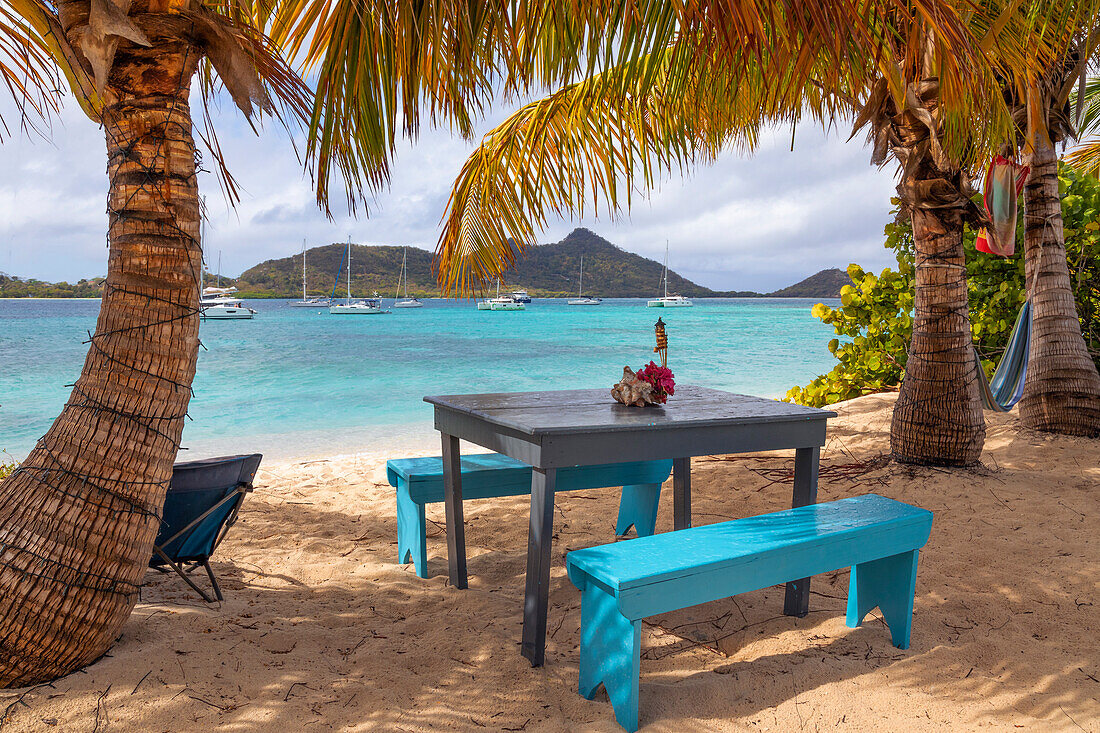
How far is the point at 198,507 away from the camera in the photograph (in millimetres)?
2598

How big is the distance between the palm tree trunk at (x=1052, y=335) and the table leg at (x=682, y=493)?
3.52m

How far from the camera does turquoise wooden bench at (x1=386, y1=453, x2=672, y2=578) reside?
3.25 meters

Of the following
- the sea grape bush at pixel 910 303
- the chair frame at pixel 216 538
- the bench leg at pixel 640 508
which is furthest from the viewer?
the sea grape bush at pixel 910 303

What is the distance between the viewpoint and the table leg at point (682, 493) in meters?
3.37

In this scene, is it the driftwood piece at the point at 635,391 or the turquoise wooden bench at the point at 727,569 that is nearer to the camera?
the turquoise wooden bench at the point at 727,569

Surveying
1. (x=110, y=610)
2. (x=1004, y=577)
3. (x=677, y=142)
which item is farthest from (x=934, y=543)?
(x=110, y=610)

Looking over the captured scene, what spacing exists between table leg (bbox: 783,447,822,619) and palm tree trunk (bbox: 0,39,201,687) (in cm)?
232

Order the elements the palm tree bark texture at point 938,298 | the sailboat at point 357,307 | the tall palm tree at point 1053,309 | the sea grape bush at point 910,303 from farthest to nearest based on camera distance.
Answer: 1. the sailboat at point 357,307
2. the sea grape bush at point 910,303
3. the tall palm tree at point 1053,309
4. the palm tree bark texture at point 938,298

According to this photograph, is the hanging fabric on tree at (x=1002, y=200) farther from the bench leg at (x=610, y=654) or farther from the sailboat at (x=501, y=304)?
the sailboat at (x=501, y=304)

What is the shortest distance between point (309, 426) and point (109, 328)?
9.06 m

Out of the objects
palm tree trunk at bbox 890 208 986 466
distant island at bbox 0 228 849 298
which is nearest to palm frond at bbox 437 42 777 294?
palm tree trunk at bbox 890 208 986 466

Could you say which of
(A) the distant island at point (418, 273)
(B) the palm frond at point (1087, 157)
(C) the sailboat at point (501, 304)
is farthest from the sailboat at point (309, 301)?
(B) the palm frond at point (1087, 157)

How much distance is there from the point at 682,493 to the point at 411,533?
1320 millimetres

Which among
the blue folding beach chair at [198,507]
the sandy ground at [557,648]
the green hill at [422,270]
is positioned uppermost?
the green hill at [422,270]
